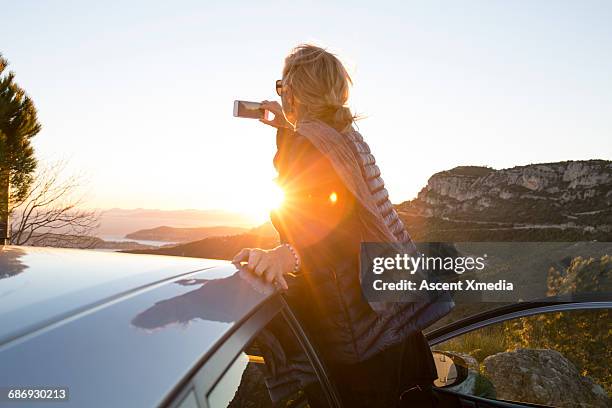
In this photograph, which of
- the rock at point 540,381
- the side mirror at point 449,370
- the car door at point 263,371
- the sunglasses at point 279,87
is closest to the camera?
the car door at point 263,371

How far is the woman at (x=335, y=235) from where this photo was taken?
1601 millimetres

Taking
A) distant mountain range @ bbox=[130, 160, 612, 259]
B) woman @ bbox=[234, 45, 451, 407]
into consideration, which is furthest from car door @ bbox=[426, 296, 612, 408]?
distant mountain range @ bbox=[130, 160, 612, 259]

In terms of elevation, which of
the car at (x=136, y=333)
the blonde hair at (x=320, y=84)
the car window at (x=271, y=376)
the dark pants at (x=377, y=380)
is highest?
the blonde hair at (x=320, y=84)

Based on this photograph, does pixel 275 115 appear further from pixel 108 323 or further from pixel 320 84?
pixel 108 323

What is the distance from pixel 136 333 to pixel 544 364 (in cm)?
286

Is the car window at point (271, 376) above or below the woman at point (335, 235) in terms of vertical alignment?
below

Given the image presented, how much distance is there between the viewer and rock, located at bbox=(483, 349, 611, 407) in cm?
267

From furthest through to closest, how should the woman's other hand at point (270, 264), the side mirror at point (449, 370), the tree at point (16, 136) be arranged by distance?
1. the tree at point (16, 136)
2. the side mirror at point (449, 370)
3. the woman's other hand at point (270, 264)

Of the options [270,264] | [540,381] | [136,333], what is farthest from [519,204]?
[136,333]

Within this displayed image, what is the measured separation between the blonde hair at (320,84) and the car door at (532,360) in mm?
1063

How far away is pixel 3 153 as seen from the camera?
13555 mm

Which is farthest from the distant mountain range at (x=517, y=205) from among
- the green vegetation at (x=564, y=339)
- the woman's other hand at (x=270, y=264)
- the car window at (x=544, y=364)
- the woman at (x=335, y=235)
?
the woman's other hand at (x=270, y=264)

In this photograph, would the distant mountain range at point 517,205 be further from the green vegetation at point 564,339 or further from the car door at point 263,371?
the car door at point 263,371

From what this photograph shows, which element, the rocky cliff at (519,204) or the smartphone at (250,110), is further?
the rocky cliff at (519,204)
